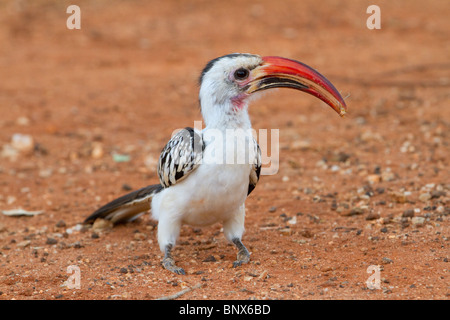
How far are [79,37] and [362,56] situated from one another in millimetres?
6723

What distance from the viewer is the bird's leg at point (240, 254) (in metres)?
5.48

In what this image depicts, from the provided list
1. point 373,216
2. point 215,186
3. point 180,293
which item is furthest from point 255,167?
point 373,216

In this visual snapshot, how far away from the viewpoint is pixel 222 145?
17.0ft

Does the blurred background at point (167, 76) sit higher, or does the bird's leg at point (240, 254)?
the blurred background at point (167, 76)

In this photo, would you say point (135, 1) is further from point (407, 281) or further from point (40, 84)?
point (407, 281)

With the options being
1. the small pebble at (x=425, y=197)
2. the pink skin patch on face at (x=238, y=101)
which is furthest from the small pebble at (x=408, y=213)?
the pink skin patch on face at (x=238, y=101)

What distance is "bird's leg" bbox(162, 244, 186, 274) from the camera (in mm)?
5363

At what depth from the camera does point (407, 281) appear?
15.8 ft

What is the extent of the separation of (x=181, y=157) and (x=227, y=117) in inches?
19.8

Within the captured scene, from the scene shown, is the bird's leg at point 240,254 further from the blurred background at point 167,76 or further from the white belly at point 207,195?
the blurred background at point 167,76

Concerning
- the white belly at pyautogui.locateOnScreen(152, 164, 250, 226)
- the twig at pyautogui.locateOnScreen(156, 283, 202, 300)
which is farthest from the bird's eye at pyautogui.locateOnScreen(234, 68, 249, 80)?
the twig at pyautogui.locateOnScreen(156, 283, 202, 300)

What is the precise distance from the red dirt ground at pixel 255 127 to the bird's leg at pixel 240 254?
12cm
